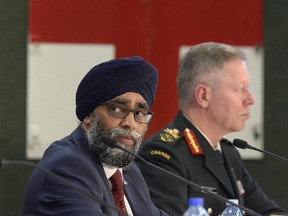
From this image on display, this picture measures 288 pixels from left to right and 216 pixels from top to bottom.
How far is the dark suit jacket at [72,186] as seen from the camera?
2746 mm

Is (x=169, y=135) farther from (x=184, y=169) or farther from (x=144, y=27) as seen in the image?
(x=144, y=27)

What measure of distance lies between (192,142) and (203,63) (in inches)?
14.6

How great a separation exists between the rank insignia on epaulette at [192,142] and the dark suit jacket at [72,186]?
827 millimetres

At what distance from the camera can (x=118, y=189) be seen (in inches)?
119

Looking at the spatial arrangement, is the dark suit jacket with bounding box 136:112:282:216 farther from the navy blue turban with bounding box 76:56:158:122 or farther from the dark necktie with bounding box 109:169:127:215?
the navy blue turban with bounding box 76:56:158:122

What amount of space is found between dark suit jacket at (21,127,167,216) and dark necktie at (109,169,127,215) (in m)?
0.06

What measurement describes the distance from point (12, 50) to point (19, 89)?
21cm

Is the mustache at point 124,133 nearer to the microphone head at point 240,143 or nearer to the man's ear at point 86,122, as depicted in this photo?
the man's ear at point 86,122

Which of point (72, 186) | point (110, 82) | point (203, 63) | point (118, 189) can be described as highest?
point (110, 82)

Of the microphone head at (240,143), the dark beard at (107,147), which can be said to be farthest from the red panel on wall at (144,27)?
the dark beard at (107,147)

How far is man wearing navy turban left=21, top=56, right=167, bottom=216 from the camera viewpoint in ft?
9.34

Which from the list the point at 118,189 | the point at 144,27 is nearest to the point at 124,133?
the point at 118,189

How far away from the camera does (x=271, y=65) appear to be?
211 inches

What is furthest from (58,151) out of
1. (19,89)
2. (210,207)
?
(19,89)
